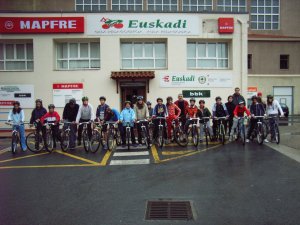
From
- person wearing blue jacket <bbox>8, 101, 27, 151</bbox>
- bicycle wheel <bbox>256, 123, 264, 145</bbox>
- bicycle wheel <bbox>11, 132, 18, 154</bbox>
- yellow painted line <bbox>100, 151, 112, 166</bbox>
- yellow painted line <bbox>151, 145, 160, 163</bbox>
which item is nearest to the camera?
yellow painted line <bbox>100, 151, 112, 166</bbox>

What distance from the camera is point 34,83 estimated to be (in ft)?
65.2

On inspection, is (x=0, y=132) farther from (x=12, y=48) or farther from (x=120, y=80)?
(x=120, y=80)

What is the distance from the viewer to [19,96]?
19.8 m

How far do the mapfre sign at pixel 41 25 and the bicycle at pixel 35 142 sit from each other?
359 inches

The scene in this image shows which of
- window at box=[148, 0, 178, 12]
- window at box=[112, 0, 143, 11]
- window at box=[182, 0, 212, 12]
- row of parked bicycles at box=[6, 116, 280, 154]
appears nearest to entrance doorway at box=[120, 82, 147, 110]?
row of parked bicycles at box=[6, 116, 280, 154]

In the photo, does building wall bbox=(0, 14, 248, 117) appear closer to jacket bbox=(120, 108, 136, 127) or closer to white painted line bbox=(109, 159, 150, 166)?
jacket bbox=(120, 108, 136, 127)

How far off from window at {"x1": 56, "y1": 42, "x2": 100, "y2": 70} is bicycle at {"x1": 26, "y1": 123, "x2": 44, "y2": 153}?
9035 mm

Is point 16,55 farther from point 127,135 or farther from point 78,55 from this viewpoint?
point 127,135

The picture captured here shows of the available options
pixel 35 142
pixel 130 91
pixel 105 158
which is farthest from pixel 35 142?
pixel 130 91

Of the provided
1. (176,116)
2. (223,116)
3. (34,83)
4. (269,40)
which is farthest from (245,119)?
(269,40)

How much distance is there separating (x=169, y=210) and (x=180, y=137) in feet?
22.9

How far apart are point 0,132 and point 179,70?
11.0m

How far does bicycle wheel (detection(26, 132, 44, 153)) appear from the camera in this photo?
12.0 meters

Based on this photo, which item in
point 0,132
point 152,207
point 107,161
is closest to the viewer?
point 152,207
